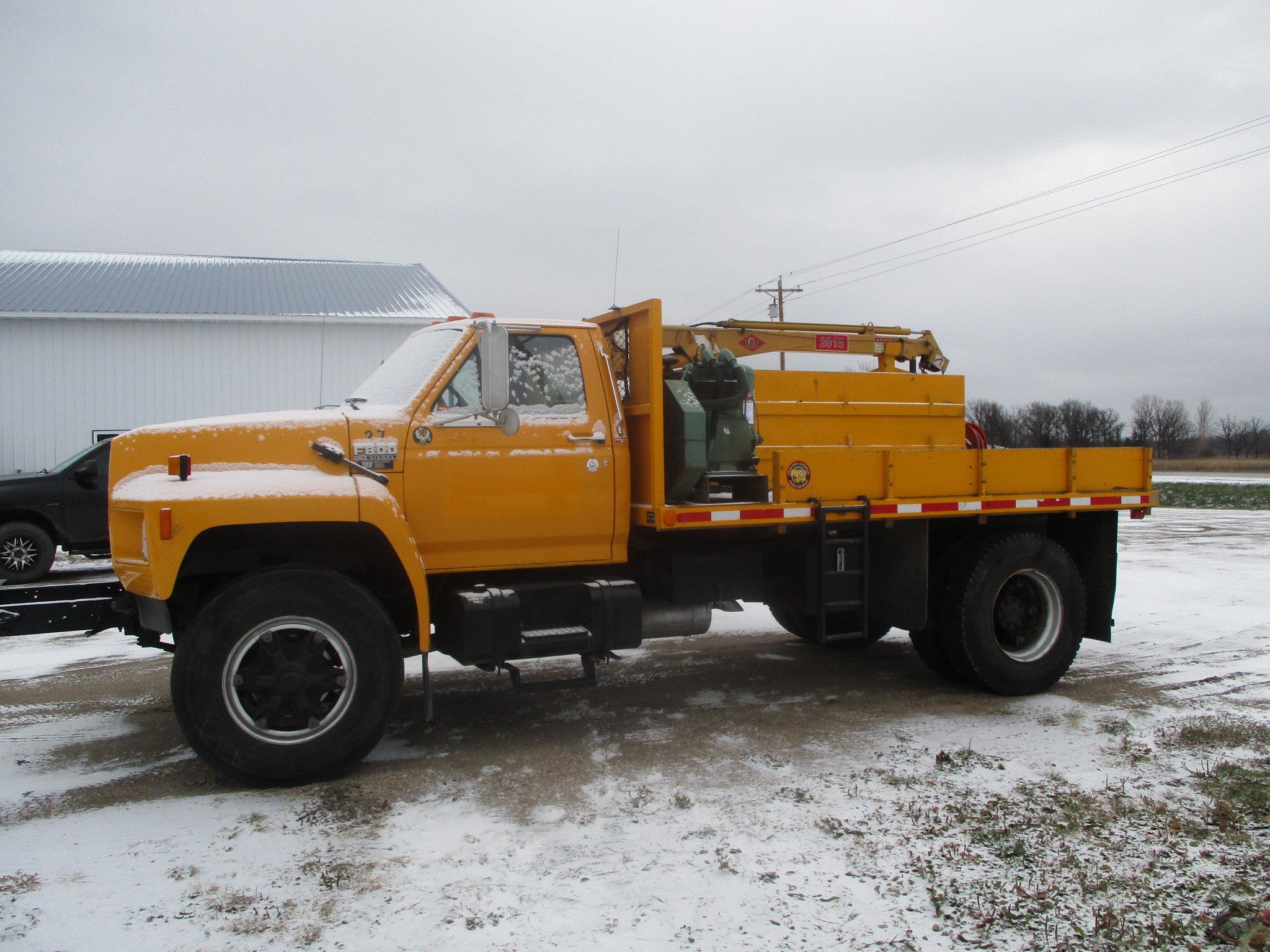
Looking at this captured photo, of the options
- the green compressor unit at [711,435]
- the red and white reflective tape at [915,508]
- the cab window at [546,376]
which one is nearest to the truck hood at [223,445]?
the cab window at [546,376]

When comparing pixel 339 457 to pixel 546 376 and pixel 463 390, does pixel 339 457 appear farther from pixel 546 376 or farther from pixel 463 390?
pixel 546 376

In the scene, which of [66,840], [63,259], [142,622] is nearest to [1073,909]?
[66,840]

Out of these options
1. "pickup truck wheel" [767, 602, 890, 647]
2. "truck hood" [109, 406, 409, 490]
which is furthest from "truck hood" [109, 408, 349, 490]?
"pickup truck wheel" [767, 602, 890, 647]

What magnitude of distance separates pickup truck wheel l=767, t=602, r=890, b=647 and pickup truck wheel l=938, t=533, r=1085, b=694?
567mm

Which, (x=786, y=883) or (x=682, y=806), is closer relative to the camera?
(x=786, y=883)

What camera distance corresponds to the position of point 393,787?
4.86m

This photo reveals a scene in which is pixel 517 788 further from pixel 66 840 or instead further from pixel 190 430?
pixel 190 430

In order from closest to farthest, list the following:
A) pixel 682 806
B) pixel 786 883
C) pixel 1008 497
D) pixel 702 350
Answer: pixel 786 883
pixel 682 806
pixel 702 350
pixel 1008 497

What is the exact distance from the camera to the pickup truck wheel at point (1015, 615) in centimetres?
660

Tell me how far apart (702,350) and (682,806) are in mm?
2829

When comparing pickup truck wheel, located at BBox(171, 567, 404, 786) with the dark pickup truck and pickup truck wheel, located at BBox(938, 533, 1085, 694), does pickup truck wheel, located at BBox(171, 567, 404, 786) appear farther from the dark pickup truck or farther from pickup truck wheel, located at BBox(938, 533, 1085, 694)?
the dark pickup truck

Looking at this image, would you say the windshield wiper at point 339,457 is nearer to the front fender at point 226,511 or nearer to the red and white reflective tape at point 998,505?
the front fender at point 226,511

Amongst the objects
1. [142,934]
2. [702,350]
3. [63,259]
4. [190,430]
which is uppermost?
[63,259]

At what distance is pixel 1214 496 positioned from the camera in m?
28.7
